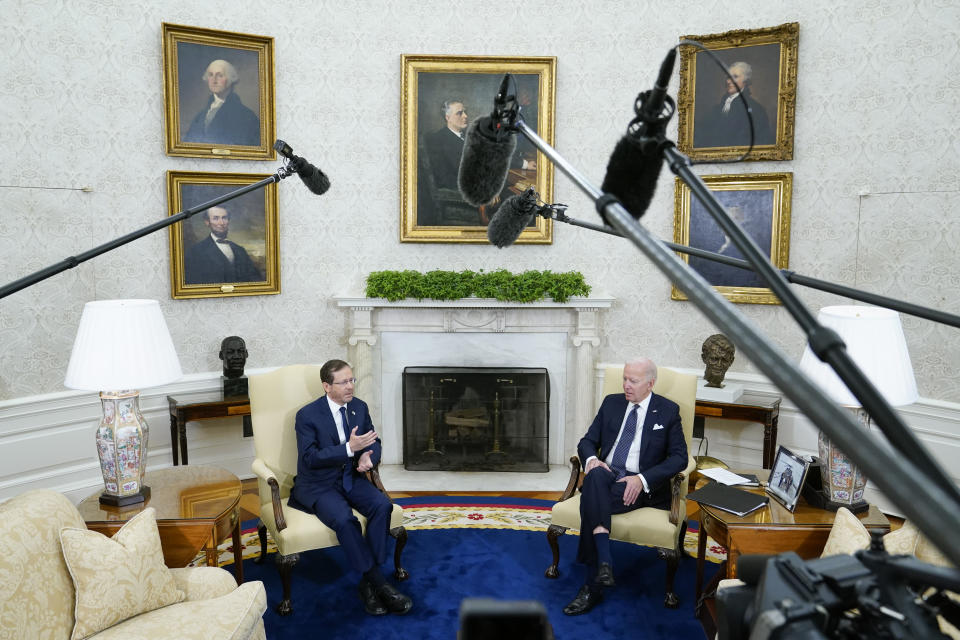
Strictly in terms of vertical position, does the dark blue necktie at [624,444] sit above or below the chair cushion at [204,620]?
above

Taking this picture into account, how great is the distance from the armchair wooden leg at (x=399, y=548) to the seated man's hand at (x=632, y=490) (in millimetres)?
1384

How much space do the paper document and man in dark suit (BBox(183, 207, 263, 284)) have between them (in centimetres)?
415

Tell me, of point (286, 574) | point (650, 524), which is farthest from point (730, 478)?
point (286, 574)

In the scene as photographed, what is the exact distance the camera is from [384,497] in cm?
419

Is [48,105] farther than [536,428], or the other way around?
[536,428]

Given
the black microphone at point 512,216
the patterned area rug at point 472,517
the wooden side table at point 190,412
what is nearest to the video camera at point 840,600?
the black microphone at point 512,216

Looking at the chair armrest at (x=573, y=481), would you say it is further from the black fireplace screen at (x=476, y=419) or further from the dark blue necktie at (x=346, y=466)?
the black fireplace screen at (x=476, y=419)

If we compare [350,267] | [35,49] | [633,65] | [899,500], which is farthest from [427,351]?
[899,500]

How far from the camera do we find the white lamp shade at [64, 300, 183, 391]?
3.39m

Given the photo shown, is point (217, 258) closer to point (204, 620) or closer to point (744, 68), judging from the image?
point (204, 620)

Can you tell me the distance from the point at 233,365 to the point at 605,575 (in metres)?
3.48

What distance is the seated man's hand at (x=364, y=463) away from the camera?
4.26 metres

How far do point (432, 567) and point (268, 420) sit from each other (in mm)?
1440

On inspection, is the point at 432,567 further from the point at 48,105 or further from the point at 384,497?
the point at 48,105
